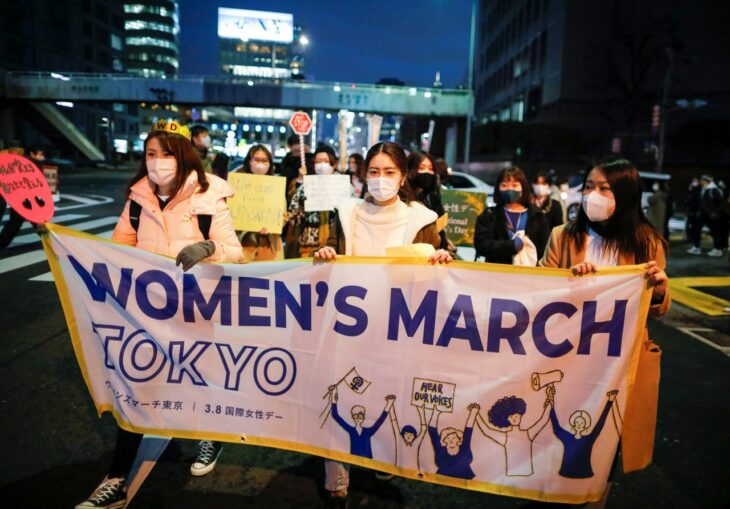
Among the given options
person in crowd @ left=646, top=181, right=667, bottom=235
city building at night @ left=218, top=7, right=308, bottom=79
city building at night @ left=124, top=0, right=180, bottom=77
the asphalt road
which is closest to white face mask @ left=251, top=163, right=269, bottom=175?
the asphalt road

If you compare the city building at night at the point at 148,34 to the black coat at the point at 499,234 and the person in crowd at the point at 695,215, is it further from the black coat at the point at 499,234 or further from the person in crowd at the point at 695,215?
the black coat at the point at 499,234

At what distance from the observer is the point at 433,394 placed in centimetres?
260

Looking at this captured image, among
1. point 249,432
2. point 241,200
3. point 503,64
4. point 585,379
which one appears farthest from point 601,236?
point 503,64

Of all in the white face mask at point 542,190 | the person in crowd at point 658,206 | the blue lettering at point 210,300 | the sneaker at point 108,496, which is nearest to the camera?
the sneaker at point 108,496

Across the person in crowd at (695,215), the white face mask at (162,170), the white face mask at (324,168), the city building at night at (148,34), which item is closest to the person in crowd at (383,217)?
the white face mask at (162,170)

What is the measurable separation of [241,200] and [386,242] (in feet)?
10.4

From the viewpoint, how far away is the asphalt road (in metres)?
2.88

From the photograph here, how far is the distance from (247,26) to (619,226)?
278ft

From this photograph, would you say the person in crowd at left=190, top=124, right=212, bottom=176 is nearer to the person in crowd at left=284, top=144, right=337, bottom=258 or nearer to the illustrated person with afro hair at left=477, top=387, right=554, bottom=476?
the person in crowd at left=284, top=144, right=337, bottom=258

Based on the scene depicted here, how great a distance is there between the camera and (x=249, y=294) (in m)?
2.75

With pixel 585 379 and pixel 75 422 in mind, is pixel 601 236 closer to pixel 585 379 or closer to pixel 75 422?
pixel 585 379

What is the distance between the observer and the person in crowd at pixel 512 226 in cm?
434

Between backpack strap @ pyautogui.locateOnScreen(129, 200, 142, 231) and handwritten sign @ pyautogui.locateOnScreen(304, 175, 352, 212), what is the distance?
2.85 meters

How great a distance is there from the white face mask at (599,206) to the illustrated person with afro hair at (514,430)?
2.93 ft
